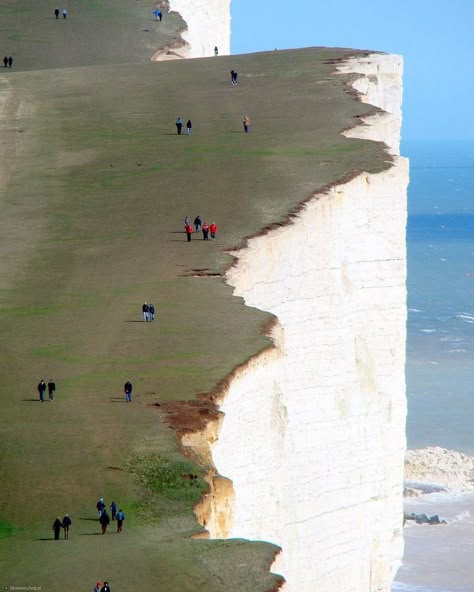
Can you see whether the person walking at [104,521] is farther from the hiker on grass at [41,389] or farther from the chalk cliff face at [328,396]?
the hiker on grass at [41,389]

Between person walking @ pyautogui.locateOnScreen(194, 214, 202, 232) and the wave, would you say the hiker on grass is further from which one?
the wave

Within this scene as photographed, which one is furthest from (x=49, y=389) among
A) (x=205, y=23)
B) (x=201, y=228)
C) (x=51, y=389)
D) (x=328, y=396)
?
(x=205, y=23)

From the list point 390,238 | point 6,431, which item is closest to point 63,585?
point 6,431

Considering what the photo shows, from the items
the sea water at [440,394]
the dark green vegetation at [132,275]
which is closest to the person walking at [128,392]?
the dark green vegetation at [132,275]

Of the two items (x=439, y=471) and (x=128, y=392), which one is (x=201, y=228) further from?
(x=439, y=471)

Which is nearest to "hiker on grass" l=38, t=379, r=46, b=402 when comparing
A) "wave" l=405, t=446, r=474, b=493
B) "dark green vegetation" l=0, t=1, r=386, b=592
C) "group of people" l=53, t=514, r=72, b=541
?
"dark green vegetation" l=0, t=1, r=386, b=592

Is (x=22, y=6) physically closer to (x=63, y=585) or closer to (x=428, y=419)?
(x=428, y=419)
